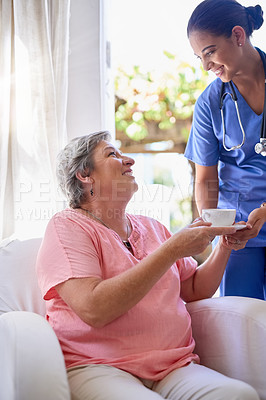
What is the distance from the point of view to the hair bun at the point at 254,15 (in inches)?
59.0

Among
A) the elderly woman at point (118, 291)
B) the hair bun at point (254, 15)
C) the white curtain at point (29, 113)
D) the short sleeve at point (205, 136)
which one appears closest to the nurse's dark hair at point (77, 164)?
the elderly woman at point (118, 291)

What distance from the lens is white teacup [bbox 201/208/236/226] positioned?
4.11 feet

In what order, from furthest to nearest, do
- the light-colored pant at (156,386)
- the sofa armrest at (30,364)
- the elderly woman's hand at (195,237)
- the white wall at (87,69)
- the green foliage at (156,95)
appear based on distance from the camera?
the green foliage at (156,95) < the white wall at (87,69) < the elderly woman's hand at (195,237) < the light-colored pant at (156,386) < the sofa armrest at (30,364)

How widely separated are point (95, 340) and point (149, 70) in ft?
9.14

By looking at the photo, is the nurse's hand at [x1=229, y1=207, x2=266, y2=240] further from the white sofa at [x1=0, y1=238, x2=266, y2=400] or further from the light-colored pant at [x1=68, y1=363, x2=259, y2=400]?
the light-colored pant at [x1=68, y1=363, x2=259, y2=400]

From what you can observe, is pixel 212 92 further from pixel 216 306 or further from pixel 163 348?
pixel 163 348

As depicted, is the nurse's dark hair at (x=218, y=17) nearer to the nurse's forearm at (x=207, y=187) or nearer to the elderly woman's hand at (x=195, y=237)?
the nurse's forearm at (x=207, y=187)

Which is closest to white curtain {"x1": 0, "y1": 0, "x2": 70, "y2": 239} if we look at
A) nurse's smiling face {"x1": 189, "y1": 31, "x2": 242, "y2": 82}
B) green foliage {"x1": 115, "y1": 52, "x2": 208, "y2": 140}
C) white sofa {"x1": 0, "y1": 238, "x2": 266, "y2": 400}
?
white sofa {"x1": 0, "y1": 238, "x2": 266, "y2": 400}

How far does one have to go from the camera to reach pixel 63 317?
1265 millimetres

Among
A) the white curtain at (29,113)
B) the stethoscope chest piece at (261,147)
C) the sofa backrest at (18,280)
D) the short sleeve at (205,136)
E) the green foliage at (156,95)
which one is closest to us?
the sofa backrest at (18,280)

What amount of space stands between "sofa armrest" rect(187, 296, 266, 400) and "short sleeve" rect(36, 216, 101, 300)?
40 centimetres

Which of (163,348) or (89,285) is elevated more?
(89,285)

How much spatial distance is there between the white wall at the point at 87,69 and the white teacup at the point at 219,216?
1045 millimetres

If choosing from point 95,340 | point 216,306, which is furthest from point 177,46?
point 95,340
